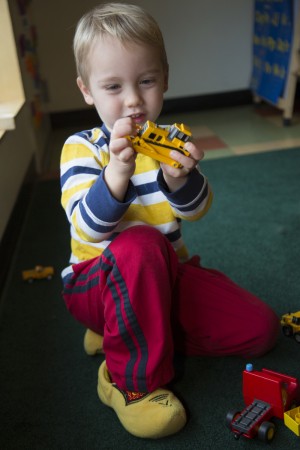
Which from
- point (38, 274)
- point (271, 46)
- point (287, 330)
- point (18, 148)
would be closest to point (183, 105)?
point (271, 46)

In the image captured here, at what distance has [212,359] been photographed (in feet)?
3.06

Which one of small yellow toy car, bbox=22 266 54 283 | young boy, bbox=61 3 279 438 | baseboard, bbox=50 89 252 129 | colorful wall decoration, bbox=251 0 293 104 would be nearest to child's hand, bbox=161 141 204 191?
young boy, bbox=61 3 279 438

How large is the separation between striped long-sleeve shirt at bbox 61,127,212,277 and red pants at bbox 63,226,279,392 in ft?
0.15

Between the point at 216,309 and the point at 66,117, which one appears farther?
the point at 66,117

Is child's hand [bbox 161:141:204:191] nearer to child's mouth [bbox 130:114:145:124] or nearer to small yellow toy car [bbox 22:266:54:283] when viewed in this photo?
child's mouth [bbox 130:114:145:124]

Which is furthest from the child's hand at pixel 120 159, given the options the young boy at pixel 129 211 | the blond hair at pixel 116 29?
the blond hair at pixel 116 29

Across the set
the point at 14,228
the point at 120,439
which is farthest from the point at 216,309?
the point at 14,228

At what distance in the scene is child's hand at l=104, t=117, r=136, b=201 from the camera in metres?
0.68

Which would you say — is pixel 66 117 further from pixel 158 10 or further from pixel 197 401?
pixel 197 401

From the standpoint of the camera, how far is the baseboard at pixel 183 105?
8.43 feet

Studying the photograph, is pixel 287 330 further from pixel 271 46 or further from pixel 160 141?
pixel 271 46

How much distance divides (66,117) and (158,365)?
199 centimetres

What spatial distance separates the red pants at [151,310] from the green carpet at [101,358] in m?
0.06

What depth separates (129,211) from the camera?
86 cm
